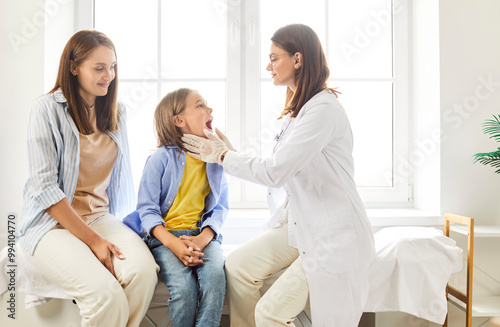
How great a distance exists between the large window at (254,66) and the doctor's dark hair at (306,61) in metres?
0.82

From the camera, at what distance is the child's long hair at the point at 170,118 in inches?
67.7

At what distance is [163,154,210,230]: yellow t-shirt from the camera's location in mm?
1657

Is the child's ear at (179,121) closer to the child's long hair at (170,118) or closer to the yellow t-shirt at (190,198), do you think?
the child's long hair at (170,118)

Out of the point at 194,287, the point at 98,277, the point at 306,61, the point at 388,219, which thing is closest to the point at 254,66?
the point at 306,61

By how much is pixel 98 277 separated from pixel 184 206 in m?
0.45

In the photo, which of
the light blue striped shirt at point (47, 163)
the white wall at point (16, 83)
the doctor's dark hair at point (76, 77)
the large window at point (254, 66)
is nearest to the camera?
the light blue striped shirt at point (47, 163)

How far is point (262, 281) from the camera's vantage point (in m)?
1.53

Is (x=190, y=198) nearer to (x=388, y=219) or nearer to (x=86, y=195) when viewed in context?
(x=86, y=195)

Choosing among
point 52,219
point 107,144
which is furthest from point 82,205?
point 107,144

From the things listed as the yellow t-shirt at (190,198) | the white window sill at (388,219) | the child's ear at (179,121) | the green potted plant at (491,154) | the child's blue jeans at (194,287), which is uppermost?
the child's ear at (179,121)

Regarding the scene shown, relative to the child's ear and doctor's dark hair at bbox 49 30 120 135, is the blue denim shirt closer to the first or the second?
the child's ear

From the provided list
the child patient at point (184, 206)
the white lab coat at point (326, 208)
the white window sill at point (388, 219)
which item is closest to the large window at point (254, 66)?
the white window sill at point (388, 219)

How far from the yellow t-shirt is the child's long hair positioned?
0.10 meters

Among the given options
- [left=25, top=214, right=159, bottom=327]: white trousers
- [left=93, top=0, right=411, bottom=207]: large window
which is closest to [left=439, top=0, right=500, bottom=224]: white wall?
[left=93, top=0, right=411, bottom=207]: large window
